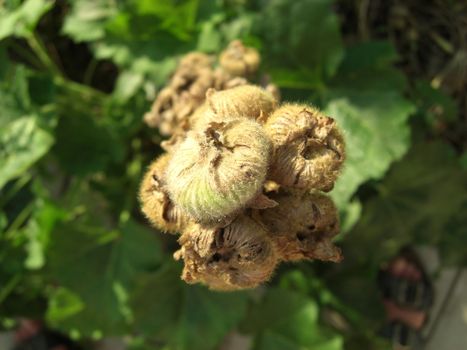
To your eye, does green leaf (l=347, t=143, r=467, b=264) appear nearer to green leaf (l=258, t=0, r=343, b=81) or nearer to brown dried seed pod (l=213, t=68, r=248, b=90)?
green leaf (l=258, t=0, r=343, b=81)

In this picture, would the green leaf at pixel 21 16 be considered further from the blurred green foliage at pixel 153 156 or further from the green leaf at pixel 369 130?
the green leaf at pixel 369 130

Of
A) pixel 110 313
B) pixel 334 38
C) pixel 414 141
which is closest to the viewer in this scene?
pixel 334 38

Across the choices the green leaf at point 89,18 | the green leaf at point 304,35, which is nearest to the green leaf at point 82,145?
the green leaf at point 89,18

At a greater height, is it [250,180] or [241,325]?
[250,180]

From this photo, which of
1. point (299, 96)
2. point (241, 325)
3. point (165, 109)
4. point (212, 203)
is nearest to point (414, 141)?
point (299, 96)

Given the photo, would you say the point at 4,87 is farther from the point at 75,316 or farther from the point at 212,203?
the point at 212,203

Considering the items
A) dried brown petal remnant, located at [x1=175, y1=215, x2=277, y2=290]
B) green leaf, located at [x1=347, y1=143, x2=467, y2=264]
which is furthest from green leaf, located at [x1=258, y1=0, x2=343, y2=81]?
dried brown petal remnant, located at [x1=175, y1=215, x2=277, y2=290]
